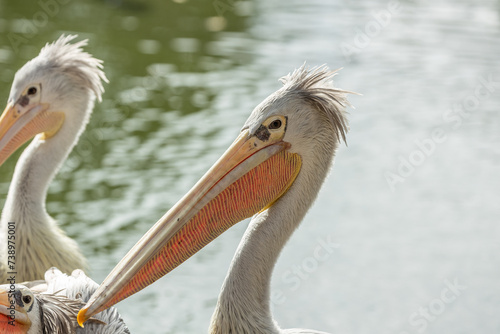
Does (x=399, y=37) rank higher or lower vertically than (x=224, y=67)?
higher

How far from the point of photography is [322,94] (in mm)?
3334

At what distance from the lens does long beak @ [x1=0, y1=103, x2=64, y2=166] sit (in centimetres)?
459

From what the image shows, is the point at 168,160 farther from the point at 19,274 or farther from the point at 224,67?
the point at 19,274

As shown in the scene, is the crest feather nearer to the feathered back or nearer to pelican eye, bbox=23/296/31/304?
the feathered back

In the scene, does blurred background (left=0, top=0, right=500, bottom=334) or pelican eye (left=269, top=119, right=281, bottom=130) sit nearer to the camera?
pelican eye (left=269, top=119, right=281, bottom=130)

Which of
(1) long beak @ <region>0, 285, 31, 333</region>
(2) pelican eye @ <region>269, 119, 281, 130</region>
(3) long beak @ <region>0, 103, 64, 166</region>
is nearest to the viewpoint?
(1) long beak @ <region>0, 285, 31, 333</region>

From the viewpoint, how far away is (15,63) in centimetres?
895

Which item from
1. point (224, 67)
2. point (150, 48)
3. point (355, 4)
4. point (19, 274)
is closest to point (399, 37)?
point (355, 4)

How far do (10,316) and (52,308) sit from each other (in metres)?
0.30

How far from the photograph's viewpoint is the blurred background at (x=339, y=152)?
5.80 metres

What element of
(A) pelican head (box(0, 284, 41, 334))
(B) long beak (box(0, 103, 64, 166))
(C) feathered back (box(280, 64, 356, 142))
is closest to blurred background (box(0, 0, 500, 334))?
(B) long beak (box(0, 103, 64, 166))

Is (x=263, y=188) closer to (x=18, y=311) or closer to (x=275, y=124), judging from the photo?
(x=275, y=124)

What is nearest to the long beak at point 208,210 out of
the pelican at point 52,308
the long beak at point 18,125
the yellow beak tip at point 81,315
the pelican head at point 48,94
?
the yellow beak tip at point 81,315

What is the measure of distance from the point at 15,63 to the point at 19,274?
510 centimetres
